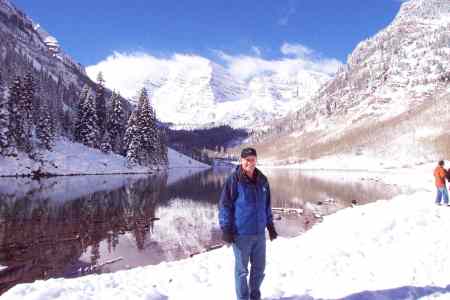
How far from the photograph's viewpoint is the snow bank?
1078 cm

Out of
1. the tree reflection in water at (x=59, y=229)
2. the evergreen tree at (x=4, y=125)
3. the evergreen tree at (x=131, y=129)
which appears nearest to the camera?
the tree reflection in water at (x=59, y=229)

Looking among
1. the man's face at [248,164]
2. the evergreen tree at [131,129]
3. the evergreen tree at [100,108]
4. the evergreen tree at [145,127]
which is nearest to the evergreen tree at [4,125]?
the evergreen tree at [100,108]

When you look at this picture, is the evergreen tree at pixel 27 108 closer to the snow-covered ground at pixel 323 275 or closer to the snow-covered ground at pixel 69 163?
the snow-covered ground at pixel 69 163

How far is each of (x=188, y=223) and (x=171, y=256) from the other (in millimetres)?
11222

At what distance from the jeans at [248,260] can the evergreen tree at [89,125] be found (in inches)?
3586

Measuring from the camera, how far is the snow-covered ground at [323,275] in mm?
10664

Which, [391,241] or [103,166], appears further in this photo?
[103,166]

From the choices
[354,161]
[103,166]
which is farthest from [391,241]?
[354,161]

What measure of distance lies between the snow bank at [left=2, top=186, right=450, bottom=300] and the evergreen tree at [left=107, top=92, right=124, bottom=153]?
91.4m

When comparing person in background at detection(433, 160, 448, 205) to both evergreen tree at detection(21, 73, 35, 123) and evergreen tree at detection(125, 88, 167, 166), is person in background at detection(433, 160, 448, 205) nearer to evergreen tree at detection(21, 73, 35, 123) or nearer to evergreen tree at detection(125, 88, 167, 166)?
evergreen tree at detection(21, 73, 35, 123)

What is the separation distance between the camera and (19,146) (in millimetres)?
76250

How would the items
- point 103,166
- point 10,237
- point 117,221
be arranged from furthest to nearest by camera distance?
point 103,166, point 117,221, point 10,237

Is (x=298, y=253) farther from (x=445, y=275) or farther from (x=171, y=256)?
(x=171, y=256)

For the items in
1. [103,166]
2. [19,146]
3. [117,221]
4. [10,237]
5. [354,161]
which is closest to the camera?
[10,237]
